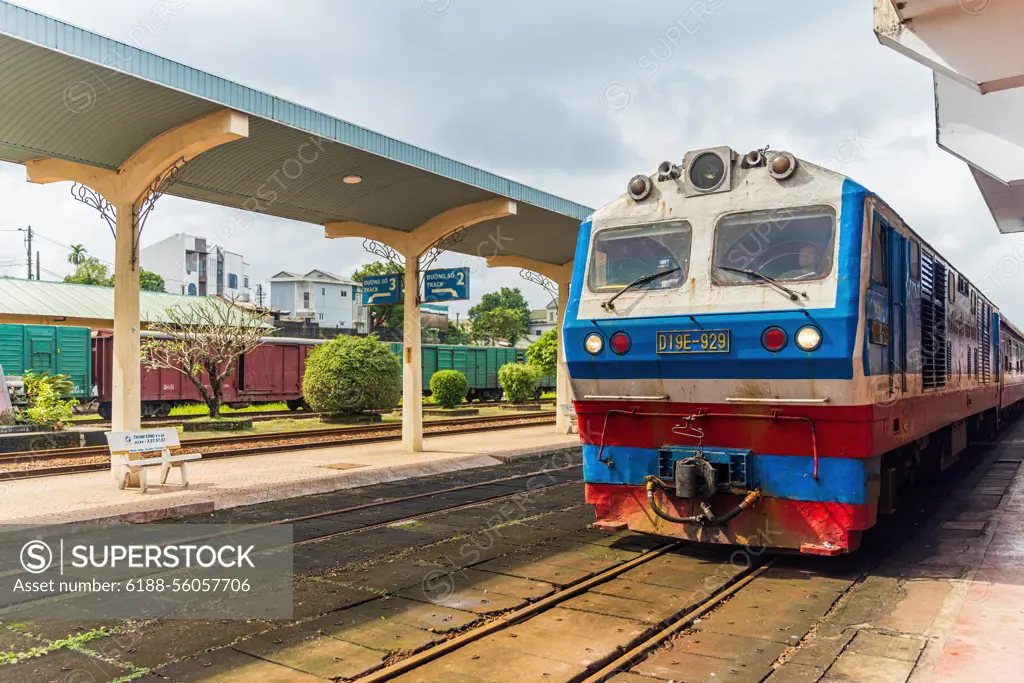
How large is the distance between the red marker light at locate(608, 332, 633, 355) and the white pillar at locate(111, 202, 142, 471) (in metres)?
7.46

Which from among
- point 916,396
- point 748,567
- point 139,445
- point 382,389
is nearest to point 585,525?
point 748,567

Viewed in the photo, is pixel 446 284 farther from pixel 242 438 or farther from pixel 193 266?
pixel 193 266

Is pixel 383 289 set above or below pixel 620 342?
above

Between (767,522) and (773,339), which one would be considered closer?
(773,339)

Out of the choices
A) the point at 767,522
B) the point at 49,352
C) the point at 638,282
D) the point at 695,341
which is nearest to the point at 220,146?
the point at 638,282

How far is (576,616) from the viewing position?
567 centimetres

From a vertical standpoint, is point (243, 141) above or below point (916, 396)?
above

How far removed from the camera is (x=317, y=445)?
17.2 meters

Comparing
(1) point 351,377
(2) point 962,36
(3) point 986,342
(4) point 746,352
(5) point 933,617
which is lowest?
(5) point 933,617

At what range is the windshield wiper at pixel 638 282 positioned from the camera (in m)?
7.05

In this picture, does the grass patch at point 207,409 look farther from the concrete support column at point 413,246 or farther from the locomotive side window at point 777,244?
the locomotive side window at point 777,244

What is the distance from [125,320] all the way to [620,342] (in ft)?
24.9

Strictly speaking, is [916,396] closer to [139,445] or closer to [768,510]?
[768,510]

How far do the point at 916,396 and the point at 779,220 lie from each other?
2613 mm
